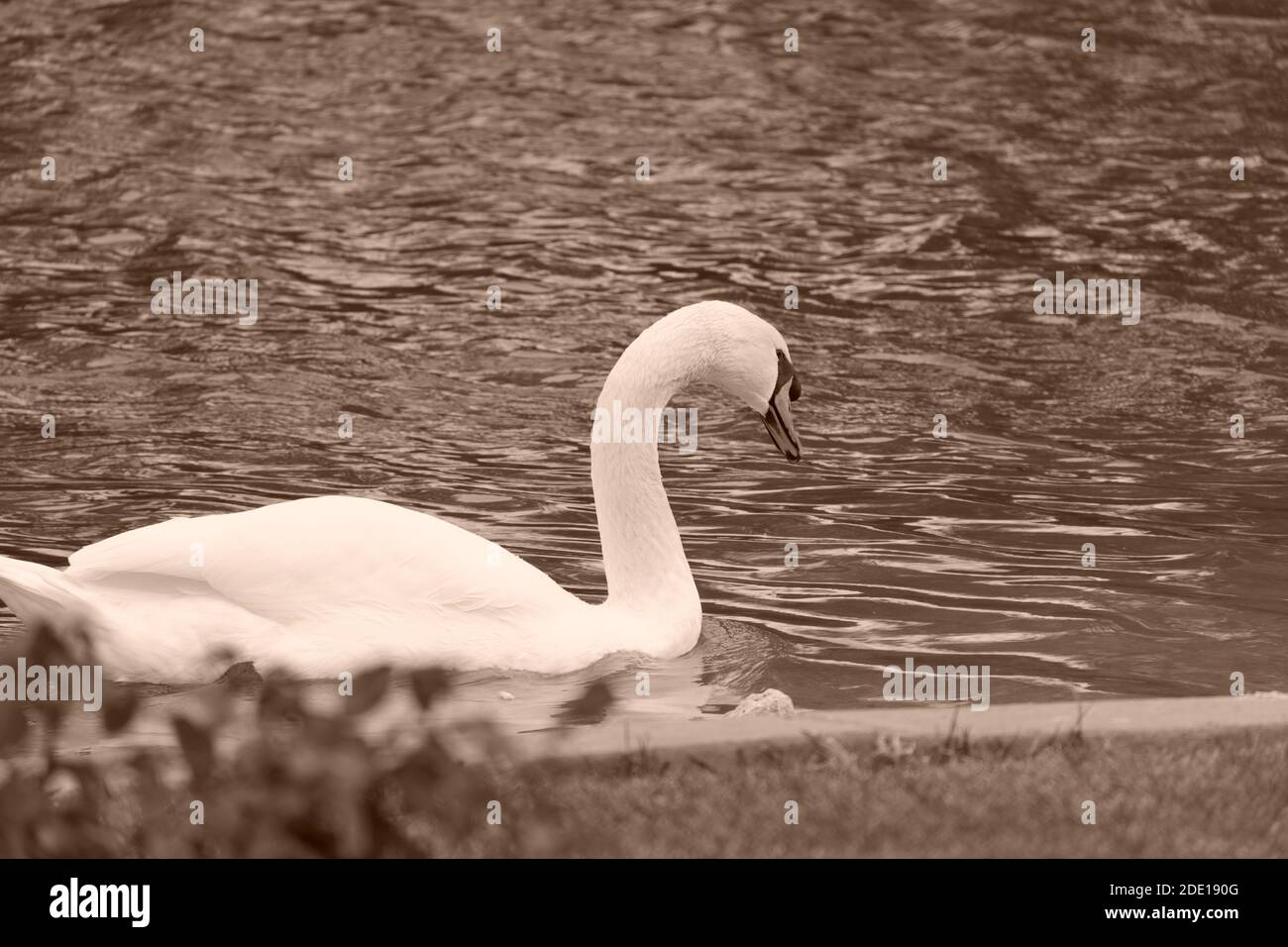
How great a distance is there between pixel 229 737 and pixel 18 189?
11.0 meters

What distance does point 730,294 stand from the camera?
1341cm

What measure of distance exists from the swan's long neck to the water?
0.33 metres

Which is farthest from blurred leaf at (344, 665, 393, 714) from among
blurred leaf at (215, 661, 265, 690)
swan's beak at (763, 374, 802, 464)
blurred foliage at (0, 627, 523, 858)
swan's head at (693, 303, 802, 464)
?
swan's beak at (763, 374, 802, 464)

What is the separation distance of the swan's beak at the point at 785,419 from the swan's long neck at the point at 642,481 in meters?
0.32

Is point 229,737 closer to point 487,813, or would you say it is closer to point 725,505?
point 487,813

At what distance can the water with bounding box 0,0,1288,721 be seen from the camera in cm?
840

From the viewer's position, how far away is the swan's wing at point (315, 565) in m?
6.50

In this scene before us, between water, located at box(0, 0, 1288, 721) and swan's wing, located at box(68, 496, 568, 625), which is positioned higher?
water, located at box(0, 0, 1288, 721)

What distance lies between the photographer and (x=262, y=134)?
17.7 meters

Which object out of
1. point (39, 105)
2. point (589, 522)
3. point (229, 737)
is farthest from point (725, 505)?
point (39, 105)

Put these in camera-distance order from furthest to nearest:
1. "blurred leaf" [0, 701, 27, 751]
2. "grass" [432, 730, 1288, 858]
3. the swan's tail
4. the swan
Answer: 1. the swan
2. the swan's tail
3. "grass" [432, 730, 1288, 858]
4. "blurred leaf" [0, 701, 27, 751]

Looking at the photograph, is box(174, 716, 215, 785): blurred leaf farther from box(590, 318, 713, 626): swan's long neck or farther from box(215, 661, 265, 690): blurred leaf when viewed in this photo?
box(590, 318, 713, 626): swan's long neck

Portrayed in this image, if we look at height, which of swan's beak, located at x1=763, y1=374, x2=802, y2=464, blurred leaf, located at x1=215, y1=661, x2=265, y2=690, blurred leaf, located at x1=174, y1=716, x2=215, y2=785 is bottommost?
blurred leaf, located at x1=215, y1=661, x2=265, y2=690

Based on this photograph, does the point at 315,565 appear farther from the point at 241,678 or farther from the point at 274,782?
the point at 274,782
